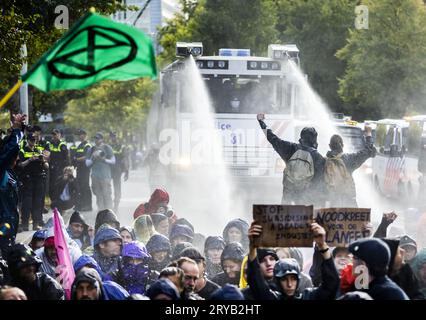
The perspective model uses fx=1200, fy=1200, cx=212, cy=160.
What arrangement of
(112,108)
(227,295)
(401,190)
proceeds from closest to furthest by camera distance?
(227,295)
(401,190)
(112,108)

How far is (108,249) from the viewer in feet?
32.6

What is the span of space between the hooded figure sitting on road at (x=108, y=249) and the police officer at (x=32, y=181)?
8.62 metres

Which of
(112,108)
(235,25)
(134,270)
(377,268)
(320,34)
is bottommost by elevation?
(134,270)

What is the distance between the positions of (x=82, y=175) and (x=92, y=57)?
51.0 feet

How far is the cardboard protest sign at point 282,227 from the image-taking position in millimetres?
7160

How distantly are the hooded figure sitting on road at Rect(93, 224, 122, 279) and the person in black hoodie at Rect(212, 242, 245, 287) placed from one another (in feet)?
2.74

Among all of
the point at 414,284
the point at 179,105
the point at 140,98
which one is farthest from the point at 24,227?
the point at 140,98

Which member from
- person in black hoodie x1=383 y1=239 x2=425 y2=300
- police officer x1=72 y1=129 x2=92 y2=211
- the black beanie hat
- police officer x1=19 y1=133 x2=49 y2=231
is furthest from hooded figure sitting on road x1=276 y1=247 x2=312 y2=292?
police officer x1=72 y1=129 x2=92 y2=211

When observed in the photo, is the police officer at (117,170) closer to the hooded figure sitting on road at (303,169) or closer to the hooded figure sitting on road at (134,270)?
the hooded figure sitting on road at (303,169)

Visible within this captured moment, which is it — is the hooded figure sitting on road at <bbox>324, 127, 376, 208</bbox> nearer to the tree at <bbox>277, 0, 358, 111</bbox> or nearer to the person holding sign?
the person holding sign

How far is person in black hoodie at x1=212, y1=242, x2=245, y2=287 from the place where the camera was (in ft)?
30.9

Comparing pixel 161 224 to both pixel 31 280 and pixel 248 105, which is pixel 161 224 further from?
pixel 248 105

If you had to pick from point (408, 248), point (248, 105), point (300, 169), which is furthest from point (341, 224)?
point (248, 105)
